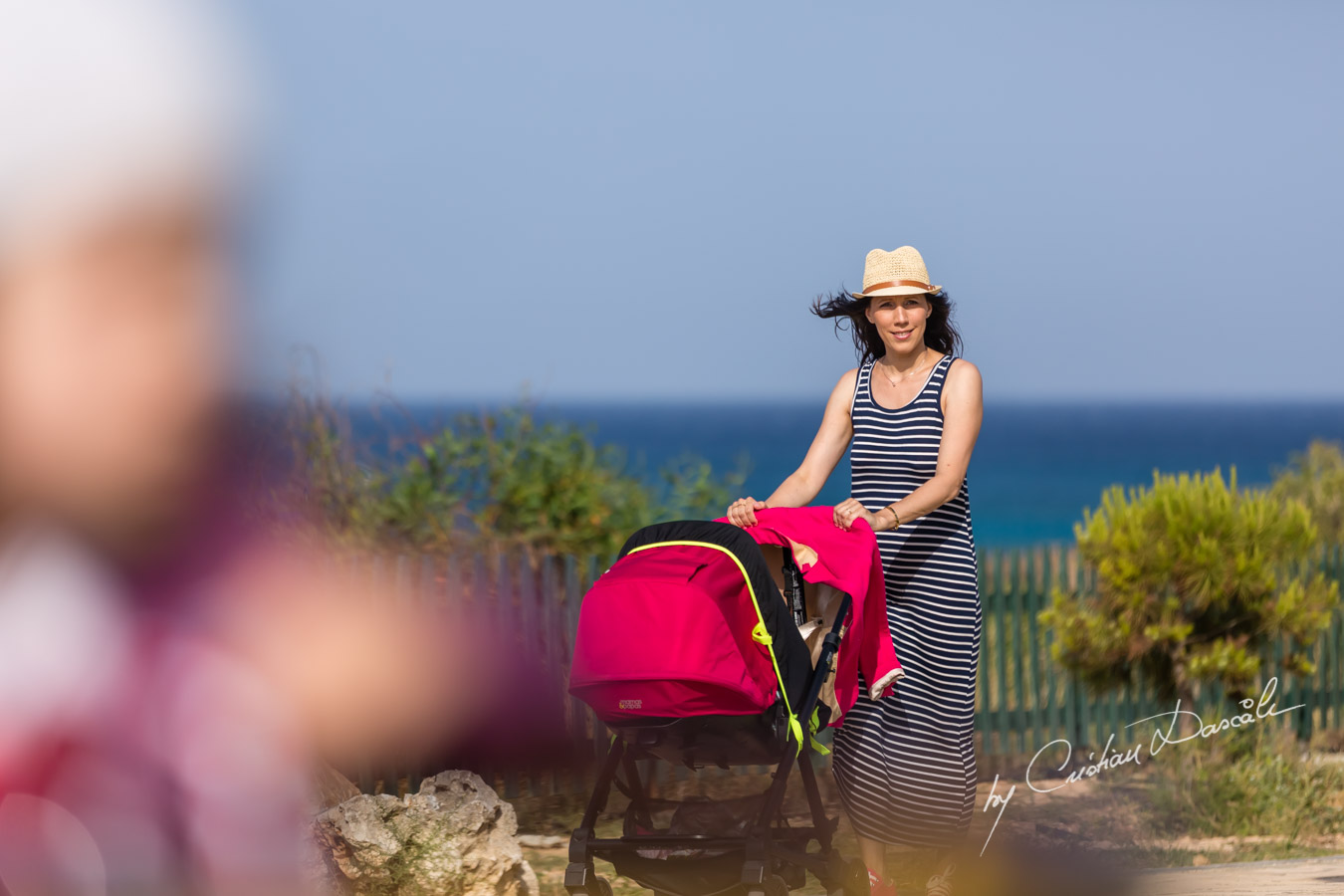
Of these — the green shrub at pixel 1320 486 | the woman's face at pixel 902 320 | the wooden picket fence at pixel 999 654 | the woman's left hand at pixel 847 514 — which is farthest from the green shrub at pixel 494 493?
the green shrub at pixel 1320 486

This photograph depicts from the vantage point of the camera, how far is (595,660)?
3582 millimetres

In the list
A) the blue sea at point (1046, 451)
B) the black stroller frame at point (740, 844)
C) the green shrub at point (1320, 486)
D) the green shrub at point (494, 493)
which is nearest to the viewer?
the black stroller frame at point (740, 844)

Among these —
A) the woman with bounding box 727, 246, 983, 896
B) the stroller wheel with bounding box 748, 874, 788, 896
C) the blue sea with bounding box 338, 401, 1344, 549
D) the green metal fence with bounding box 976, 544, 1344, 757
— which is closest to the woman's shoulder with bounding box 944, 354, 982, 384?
the woman with bounding box 727, 246, 983, 896

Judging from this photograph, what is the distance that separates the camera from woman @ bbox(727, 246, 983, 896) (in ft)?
14.2

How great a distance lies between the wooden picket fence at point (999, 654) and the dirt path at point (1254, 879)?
2139mm

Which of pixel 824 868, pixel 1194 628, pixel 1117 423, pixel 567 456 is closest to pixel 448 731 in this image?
pixel 567 456

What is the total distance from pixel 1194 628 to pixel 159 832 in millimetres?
7323

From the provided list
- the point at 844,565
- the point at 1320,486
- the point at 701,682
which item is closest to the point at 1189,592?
the point at 844,565

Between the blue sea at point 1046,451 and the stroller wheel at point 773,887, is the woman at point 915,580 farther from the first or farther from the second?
the blue sea at point 1046,451

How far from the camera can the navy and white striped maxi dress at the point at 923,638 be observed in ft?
14.3

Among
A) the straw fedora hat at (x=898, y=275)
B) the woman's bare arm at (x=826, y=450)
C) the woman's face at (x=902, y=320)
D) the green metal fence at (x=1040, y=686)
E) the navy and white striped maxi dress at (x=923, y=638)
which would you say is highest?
the straw fedora hat at (x=898, y=275)

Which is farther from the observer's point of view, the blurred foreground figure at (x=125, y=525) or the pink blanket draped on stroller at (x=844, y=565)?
the pink blanket draped on stroller at (x=844, y=565)

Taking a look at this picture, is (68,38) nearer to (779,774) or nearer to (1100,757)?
(779,774)

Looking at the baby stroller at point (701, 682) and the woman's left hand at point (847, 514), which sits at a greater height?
the woman's left hand at point (847, 514)
